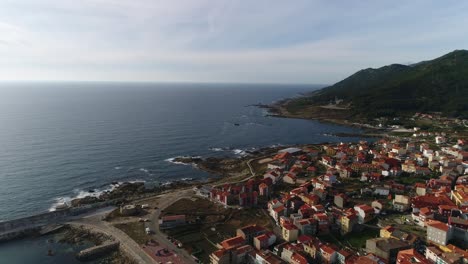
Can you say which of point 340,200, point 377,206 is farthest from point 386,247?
point 340,200

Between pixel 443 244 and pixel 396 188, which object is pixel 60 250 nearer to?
pixel 443 244

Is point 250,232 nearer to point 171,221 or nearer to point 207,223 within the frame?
point 207,223

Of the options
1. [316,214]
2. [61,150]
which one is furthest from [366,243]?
[61,150]

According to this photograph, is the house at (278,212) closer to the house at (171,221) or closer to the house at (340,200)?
the house at (340,200)

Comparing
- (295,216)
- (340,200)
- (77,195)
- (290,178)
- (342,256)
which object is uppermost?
(342,256)

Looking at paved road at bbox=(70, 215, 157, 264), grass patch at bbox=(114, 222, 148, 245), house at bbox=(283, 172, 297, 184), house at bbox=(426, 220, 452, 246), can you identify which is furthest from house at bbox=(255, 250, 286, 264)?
house at bbox=(283, 172, 297, 184)

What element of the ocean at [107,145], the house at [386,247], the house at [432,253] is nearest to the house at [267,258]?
the house at [386,247]

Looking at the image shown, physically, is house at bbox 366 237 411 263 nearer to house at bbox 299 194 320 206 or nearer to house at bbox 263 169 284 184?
house at bbox 299 194 320 206
